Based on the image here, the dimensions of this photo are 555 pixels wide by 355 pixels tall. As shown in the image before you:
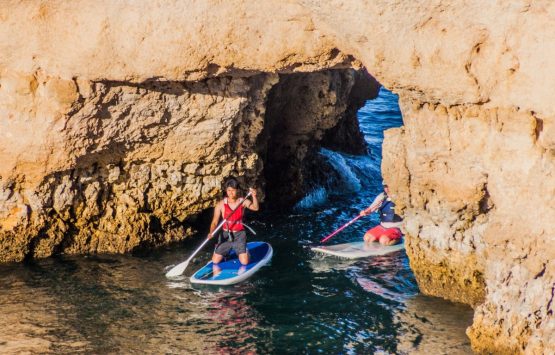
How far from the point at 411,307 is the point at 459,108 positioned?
3618 mm

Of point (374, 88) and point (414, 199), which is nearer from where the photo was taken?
point (414, 199)

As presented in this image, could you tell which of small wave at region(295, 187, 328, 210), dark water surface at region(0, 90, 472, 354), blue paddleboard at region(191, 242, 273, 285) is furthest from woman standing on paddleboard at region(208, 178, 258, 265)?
small wave at region(295, 187, 328, 210)

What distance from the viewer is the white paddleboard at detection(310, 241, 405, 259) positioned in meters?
16.2

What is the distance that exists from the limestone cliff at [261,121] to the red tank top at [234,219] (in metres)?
0.97

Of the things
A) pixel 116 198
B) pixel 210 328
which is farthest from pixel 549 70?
pixel 116 198

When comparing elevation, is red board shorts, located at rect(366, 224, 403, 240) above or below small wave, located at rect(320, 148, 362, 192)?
below

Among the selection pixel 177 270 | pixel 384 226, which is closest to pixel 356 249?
pixel 384 226

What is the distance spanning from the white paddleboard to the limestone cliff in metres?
2.16

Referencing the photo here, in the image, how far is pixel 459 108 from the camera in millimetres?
11555

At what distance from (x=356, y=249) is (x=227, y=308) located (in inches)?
153

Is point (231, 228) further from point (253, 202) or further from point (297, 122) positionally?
point (297, 122)

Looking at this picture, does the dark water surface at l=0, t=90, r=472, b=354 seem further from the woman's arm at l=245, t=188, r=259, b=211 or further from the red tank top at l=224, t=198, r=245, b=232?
the woman's arm at l=245, t=188, r=259, b=211

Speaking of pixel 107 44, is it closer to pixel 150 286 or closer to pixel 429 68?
pixel 150 286

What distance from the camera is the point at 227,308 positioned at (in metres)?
13.6
